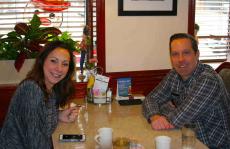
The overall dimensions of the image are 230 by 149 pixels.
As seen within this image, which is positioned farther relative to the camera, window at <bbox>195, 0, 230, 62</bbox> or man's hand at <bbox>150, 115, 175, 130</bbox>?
window at <bbox>195, 0, 230, 62</bbox>

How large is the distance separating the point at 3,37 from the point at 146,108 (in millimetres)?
1367

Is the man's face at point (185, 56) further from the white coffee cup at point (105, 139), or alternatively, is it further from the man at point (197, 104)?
the white coffee cup at point (105, 139)

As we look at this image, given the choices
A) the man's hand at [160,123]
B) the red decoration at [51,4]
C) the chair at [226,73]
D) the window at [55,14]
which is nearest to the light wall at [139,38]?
the window at [55,14]

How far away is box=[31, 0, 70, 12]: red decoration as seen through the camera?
8.91ft

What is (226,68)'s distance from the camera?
268 centimetres

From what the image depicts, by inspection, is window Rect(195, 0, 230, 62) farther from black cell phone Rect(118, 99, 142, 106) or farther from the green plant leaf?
the green plant leaf

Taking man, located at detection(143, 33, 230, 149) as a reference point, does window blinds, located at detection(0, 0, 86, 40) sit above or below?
above

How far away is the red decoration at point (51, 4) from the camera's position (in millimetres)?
2717

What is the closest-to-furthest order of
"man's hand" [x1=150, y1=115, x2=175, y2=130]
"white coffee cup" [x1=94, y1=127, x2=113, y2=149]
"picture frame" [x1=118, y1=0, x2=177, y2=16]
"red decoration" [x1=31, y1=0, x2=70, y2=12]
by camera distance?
"white coffee cup" [x1=94, y1=127, x2=113, y2=149] < "man's hand" [x1=150, y1=115, x2=175, y2=130] < "red decoration" [x1=31, y1=0, x2=70, y2=12] < "picture frame" [x1=118, y1=0, x2=177, y2=16]

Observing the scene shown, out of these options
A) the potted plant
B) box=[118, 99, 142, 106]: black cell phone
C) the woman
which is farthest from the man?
the potted plant

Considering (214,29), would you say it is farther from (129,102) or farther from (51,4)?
(51,4)

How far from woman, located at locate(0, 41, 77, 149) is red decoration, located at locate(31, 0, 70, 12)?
0.78 meters

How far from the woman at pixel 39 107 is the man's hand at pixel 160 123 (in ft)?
1.68

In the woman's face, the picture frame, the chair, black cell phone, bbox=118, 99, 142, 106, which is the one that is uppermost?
the picture frame
